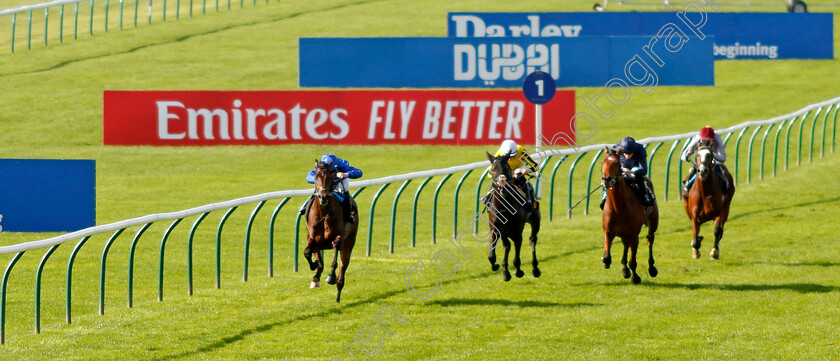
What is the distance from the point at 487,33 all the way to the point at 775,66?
8097mm

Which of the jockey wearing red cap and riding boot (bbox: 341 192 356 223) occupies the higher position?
the jockey wearing red cap

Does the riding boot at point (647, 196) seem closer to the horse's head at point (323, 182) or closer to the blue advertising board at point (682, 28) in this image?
the horse's head at point (323, 182)

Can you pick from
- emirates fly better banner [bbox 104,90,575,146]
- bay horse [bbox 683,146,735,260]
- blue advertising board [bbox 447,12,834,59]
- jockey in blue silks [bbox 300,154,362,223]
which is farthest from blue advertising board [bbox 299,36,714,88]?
jockey in blue silks [bbox 300,154,362,223]

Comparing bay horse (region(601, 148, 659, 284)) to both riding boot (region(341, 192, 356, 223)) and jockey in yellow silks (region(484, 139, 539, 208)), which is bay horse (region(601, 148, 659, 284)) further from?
riding boot (region(341, 192, 356, 223))

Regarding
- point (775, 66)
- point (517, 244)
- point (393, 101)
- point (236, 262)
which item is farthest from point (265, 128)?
A: point (775, 66)

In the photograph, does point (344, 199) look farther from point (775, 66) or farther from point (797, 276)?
point (775, 66)

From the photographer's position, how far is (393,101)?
23203mm

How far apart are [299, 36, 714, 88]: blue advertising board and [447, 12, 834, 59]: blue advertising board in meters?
4.52

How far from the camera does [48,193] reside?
50.8 feet

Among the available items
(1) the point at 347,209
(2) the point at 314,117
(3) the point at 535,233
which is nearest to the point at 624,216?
(3) the point at 535,233

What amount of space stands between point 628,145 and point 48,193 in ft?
23.5

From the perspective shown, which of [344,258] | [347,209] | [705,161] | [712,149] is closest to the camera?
[347,209]

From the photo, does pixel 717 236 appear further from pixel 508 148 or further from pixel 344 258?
pixel 344 258

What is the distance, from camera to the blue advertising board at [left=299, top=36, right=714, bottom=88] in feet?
91.9
